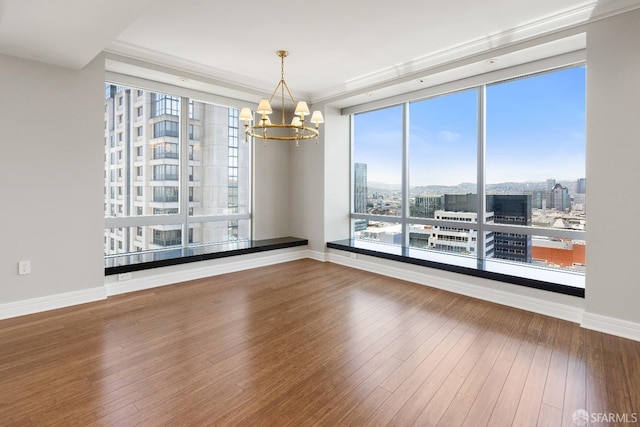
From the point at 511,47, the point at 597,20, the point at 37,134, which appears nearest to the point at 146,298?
the point at 37,134

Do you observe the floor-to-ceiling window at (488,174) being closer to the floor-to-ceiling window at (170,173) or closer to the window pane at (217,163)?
the window pane at (217,163)

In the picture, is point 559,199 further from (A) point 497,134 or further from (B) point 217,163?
(B) point 217,163

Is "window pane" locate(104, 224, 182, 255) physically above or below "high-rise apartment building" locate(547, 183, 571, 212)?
below

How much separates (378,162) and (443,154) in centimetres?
115

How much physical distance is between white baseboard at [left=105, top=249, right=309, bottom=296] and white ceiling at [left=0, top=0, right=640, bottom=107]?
2.47m

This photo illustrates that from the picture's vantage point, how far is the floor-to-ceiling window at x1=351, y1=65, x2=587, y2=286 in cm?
376

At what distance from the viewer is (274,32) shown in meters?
3.49

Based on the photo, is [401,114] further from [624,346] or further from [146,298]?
[146,298]

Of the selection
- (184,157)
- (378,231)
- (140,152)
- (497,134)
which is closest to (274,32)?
(184,157)

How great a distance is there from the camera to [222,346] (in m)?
2.71

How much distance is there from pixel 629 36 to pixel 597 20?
0.98 feet

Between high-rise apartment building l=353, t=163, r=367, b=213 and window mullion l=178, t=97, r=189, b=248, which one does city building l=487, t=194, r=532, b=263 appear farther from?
window mullion l=178, t=97, r=189, b=248

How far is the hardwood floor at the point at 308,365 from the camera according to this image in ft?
6.30

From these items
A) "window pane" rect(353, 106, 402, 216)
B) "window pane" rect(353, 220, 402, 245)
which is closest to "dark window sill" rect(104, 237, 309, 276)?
"window pane" rect(353, 220, 402, 245)
